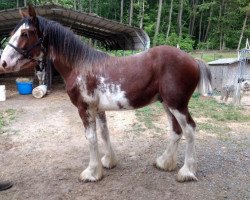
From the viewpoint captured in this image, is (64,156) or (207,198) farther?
(64,156)

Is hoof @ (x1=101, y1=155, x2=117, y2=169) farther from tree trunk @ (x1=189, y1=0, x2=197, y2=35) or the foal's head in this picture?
tree trunk @ (x1=189, y1=0, x2=197, y2=35)

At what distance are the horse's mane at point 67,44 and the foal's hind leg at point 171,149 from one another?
1.32 metres

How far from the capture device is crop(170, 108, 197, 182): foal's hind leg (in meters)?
3.45

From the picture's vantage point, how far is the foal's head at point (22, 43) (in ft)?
10.8

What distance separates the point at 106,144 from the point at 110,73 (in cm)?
117

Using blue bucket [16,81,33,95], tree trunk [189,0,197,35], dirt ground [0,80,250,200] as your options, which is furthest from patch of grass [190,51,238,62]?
dirt ground [0,80,250,200]

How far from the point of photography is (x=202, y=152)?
4.77 metres

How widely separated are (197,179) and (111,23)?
789 cm

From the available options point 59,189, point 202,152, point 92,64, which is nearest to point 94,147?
point 59,189

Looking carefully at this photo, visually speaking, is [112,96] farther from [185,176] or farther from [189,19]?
[189,19]

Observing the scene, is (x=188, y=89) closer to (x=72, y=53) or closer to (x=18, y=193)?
(x=72, y=53)

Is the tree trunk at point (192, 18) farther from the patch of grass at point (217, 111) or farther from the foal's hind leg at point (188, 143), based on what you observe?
the foal's hind leg at point (188, 143)

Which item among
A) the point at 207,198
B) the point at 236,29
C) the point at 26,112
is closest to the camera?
the point at 207,198

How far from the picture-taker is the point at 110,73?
3.52 m
